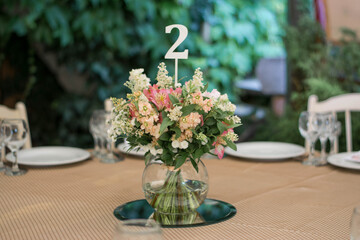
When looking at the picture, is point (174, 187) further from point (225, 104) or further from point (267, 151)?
point (267, 151)

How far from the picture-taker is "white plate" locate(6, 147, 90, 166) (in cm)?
143

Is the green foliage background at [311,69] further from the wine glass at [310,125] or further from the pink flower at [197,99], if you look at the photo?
the pink flower at [197,99]

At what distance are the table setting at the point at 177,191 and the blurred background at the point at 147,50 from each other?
6.16ft

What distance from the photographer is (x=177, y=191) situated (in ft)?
3.10

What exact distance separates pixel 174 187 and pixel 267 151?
0.82m

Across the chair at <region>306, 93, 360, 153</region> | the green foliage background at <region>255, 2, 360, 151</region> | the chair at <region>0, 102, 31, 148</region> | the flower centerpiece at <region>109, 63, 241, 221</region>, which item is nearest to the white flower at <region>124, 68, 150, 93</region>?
the flower centerpiece at <region>109, 63, 241, 221</region>

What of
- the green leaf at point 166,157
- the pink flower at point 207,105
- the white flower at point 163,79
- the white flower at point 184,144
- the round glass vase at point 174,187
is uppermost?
the white flower at point 163,79

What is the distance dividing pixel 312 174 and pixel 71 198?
73cm

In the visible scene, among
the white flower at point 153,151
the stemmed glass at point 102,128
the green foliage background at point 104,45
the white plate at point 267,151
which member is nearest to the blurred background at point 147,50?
the green foliage background at point 104,45

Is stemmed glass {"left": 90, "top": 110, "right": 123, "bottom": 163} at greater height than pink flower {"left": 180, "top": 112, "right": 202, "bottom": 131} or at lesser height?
lesser

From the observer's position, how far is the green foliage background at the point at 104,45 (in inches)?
120

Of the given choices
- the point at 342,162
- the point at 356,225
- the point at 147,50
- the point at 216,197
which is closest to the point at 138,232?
the point at 356,225

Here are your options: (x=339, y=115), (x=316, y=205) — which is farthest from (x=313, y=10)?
(x=316, y=205)

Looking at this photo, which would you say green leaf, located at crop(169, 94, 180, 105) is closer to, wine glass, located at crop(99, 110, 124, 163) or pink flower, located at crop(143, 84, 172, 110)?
pink flower, located at crop(143, 84, 172, 110)
